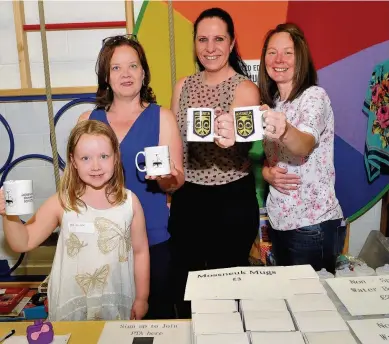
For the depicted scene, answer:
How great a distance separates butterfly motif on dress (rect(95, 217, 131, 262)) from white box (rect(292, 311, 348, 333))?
728 mm

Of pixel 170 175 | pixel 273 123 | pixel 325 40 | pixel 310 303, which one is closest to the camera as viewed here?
pixel 310 303

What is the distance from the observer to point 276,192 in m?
1.77

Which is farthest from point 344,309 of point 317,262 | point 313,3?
point 313,3

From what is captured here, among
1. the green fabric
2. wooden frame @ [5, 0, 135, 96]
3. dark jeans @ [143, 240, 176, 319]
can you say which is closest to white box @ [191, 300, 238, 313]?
dark jeans @ [143, 240, 176, 319]

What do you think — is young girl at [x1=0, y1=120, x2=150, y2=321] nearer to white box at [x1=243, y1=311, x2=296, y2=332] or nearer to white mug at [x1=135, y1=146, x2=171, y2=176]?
white mug at [x1=135, y1=146, x2=171, y2=176]

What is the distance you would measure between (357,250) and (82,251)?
A: 2.16m

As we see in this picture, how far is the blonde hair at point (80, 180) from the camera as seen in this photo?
1.52 m

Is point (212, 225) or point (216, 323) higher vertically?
point (216, 323)

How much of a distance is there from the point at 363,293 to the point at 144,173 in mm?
919

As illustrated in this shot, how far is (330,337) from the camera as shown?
921 millimetres

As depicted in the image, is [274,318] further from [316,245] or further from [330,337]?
[316,245]

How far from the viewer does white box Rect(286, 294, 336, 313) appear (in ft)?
3.32

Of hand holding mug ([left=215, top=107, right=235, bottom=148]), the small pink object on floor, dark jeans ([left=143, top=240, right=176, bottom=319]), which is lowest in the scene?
dark jeans ([left=143, top=240, right=176, bottom=319])

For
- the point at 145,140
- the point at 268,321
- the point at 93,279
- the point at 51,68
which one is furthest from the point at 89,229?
the point at 51,68
